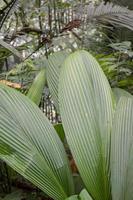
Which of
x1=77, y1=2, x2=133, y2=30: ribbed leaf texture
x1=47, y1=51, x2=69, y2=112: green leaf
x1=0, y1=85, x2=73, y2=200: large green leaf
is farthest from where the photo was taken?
x1=77, y1=2, x2=133, y2=30: ribbed leaf texture

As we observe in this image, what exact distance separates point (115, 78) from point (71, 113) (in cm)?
80

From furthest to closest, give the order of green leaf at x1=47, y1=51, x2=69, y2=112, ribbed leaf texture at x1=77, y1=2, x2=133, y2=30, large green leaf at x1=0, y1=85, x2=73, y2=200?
ribbed leaf texture at x1=77, y1=2, x2=133, y2=30 → green leaf at x1=47, y1=51, x2=69, y2=112 → large green leaf at x1=0, y1=85, x2=73, y2=200

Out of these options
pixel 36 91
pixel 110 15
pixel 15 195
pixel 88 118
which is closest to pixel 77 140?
pixel 88 118

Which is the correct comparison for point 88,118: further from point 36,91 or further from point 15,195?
point 15,195

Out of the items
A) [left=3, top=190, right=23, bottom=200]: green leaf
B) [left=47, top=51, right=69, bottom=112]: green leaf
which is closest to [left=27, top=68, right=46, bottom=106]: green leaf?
[left=47, top=51, right=69, bottom=112]: green leaf

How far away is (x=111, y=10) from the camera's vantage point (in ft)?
4.14

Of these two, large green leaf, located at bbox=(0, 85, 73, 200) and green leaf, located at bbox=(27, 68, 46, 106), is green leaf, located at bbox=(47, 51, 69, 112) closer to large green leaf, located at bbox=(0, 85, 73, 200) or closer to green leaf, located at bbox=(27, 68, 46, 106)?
green leaf, located at bbox=(27, 68, 46, 106)

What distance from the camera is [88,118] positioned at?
0.77 meters

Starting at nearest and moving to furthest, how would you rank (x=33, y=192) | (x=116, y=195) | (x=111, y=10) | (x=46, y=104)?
1. (x=116, y=195)
2. (x=33, y=192)
3. (x=111, y=10)
4. (x=46, y=104)

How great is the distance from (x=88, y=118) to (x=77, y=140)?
0.06 meters

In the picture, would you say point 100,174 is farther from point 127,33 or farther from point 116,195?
point 127,33

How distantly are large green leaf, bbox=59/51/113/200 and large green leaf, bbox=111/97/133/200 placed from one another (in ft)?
0.13

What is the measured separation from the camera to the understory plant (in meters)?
0.68

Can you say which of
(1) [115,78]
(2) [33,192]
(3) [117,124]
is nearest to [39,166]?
(3) [117,124]
